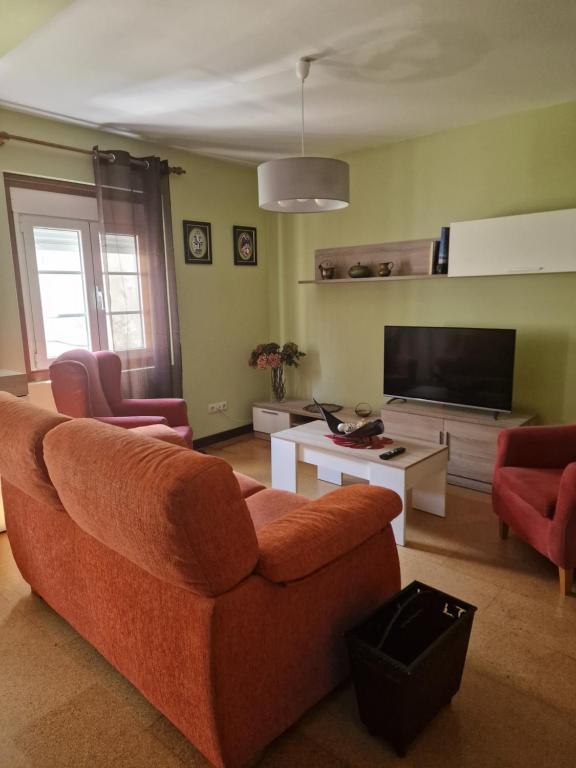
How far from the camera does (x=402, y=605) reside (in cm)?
169

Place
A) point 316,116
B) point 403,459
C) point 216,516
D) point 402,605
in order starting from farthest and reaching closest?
point 316,116 → point 403,459 → point 402,605 → point 216,516

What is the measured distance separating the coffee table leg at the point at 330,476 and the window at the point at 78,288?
165 cm

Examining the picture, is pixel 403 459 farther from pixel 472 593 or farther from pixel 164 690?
pixel 164 690

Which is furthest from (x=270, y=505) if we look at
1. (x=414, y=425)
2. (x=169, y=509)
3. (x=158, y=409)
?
(x=414, y=425)

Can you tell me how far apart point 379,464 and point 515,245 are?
1.80m

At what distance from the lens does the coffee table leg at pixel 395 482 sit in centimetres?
268

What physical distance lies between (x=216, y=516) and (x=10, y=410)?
112cm

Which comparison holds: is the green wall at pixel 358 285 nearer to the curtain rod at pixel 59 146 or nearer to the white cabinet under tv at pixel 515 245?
the curtain rod at pixel 59 146

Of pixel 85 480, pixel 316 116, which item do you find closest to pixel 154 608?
pixel 85 480

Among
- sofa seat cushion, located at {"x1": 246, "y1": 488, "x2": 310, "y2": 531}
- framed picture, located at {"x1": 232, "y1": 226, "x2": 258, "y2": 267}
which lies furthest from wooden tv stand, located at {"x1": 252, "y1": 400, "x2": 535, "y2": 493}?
framed picture, located at {"x1": 232, "y1": 226, "x2": 258, "y2": 267}

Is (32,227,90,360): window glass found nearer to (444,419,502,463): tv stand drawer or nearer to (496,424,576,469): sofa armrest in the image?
(444,419,502,463): tv stand drawer

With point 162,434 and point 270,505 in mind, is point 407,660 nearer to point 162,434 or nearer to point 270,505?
point 270,505

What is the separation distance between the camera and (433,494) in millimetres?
3160

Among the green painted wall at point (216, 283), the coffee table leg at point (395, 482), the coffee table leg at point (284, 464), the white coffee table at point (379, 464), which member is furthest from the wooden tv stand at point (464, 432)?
the green painted wall at point (216, 283)
